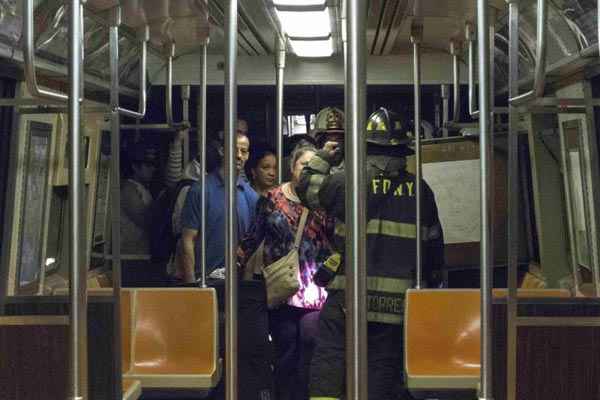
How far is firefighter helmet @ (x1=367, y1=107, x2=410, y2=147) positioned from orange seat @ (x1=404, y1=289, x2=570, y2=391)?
2.51 feet

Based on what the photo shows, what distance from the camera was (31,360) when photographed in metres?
2.82

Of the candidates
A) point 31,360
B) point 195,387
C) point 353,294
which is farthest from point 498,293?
point 353,294

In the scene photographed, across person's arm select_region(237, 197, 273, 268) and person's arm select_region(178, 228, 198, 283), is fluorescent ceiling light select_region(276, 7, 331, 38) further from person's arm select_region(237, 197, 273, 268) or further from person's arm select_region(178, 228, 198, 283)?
person's arm select_region(178, 228, 198, 283)

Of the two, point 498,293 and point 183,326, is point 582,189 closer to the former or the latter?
point 498,293

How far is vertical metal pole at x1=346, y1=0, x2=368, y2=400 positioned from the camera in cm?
133

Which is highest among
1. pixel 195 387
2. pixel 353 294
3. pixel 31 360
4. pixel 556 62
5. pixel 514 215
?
pixel 556 62

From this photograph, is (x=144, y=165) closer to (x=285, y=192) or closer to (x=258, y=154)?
(x=258, y=154)

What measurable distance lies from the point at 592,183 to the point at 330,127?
130 centimetres

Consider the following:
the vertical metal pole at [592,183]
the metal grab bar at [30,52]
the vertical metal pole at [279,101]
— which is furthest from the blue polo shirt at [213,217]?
the metal grab bar at [30,52]

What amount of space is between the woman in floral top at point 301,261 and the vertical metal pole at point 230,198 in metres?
2.81

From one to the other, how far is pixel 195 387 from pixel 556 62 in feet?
7.08

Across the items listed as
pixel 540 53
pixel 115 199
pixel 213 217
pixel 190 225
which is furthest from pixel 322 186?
pixel 540 53

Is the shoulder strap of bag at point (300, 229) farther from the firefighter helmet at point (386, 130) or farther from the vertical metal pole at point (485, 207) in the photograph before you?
the vertical metal pole at point (485, 207)

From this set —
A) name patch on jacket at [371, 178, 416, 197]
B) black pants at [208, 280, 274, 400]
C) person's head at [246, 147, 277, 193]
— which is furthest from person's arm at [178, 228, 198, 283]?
name patch on jacket at [371, 178, 416, 197]
